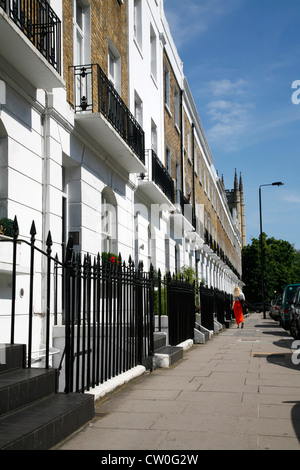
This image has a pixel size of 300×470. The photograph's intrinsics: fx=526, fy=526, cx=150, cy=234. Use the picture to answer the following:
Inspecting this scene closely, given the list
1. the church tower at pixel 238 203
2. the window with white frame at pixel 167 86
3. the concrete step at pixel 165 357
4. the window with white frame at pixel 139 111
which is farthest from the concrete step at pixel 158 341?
the church tower at pixel 238 203

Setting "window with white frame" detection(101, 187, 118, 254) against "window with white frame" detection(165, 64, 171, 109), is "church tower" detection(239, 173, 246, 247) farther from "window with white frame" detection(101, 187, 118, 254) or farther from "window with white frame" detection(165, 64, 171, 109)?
"window with white frame" detection(101, 187, 118, 254)

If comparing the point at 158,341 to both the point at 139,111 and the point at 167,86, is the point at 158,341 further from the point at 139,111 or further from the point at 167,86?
the point at 167,86

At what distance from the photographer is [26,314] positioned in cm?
833

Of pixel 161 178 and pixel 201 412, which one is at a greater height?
pixel 161 178

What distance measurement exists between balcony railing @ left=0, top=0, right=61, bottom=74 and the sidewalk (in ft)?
17.9

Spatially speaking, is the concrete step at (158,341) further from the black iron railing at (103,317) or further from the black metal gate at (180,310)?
the black iron railing at (103,317)

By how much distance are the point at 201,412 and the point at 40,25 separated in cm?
649

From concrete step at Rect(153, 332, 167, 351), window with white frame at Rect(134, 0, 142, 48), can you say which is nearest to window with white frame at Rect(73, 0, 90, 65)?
window with white frame at Rect(134, 0, 142, 48)

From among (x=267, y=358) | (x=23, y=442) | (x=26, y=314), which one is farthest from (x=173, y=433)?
(x=267, y=358)

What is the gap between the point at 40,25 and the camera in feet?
28.1

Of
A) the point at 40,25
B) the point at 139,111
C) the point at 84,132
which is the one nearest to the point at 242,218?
the point at 139,111

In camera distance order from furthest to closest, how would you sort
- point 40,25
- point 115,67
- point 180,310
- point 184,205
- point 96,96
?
point 184,205, point 115,67, point 180,310, point 96,96, point 40,25

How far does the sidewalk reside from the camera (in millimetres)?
4473

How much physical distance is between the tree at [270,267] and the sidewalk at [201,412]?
67.7 metres
